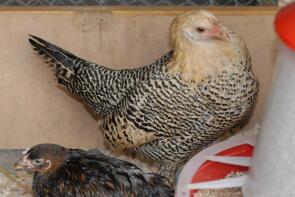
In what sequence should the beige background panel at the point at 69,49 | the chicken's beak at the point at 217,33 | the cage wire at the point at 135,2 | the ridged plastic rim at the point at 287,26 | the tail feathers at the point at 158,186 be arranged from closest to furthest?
the ridged plastic rim at the point at 287,26 < the chicken's beak at the point at 217,33 < the tail feathers at the point at 158,186 < the beige background panel at the point at 69,49 < the cage wire at the point at 135,2

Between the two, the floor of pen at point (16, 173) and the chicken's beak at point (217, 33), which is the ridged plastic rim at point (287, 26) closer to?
the chicken's beak at point (217, 33)

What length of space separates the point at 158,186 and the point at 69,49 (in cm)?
70

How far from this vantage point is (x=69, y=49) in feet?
7.71

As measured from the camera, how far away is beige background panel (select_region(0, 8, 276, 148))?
226 cm

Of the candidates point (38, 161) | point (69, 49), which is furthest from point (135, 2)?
point (38, 161)

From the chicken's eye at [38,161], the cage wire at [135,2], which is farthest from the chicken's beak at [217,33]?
the chicken's eye at [38,161]

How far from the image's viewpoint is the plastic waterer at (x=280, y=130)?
4.19 ft

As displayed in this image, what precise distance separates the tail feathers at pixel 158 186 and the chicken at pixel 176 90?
148mm

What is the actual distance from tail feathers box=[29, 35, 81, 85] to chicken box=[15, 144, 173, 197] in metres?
0.33

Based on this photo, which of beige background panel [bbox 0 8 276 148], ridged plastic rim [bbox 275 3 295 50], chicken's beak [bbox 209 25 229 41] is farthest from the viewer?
beige background panel [bbox 0 8 276 148]

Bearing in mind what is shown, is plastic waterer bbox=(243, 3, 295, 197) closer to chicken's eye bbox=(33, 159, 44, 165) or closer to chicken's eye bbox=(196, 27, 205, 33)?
chicken's eye bbox=(196, 27, 205, 33)

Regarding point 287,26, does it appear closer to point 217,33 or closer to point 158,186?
point 217,33

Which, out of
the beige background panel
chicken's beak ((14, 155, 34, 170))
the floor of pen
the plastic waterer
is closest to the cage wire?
the beige background panel

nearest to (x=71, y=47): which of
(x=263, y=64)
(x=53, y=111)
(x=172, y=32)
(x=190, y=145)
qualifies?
(x=53, y=111)
